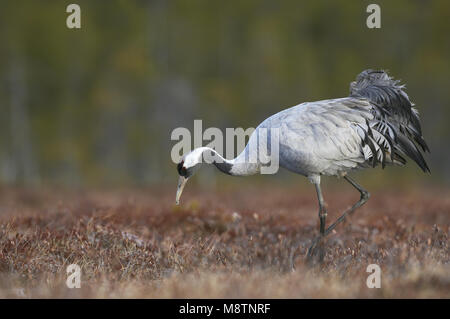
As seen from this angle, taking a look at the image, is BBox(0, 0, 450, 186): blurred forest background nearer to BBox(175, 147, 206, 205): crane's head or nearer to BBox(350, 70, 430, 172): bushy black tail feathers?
BBox(350, 70, 430, 172): bushy black tail feathers

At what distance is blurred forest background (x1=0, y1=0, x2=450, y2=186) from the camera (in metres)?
21.9

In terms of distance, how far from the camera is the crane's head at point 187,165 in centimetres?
538

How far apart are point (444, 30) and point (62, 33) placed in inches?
613

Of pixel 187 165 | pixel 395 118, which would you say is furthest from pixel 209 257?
pixel 395 118

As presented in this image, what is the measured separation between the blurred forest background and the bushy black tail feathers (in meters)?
16.0

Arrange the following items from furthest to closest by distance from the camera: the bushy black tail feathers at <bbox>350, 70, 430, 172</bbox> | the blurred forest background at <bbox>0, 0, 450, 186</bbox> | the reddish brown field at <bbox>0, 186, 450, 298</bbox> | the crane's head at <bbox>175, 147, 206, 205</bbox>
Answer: the blurred forest background at <bbox>0, 0, 450, 186</bbox> < the bushy black tail feathers at <bbox>350, 70, 430, 172</bbox> < the crane's head at <bbox>175, 147, 206, 205</bbox> < the reddish brown field at <bbox>0, 186, 450, 298</bbox>

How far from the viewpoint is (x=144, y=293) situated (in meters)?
3.74

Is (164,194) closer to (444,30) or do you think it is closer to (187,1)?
(187,1)

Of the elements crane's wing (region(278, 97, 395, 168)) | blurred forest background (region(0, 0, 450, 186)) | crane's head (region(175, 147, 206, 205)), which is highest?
blurred forest background (region(0, 0, 450, 186))

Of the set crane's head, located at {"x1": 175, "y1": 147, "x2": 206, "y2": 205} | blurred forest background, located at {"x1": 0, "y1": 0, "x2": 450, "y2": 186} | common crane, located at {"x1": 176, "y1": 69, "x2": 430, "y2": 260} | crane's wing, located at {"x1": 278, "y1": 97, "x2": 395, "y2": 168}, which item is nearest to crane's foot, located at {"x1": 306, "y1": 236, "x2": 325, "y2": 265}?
common crane, located at {"x1": 176, "y1": 69, "x2": 430, "y2": 260}

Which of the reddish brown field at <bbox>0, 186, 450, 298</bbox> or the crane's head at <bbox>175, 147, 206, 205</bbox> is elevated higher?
the crane's head at <bbox>175, 147, 206, 205</bbox>

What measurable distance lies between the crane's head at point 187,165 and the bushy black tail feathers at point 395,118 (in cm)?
189

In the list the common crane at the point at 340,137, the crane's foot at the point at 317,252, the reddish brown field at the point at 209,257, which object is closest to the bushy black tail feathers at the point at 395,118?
the common crane at the point at 340,137

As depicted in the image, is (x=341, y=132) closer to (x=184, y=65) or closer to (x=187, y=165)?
(x=187, y=165)
